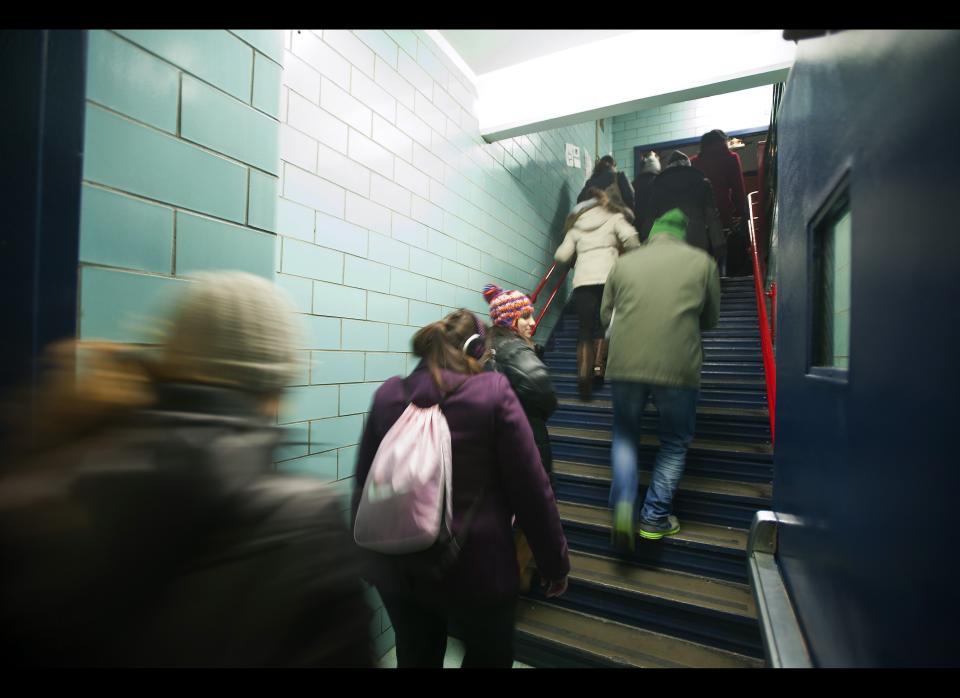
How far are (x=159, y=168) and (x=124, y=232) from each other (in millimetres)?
131

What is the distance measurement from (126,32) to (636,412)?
2023 millimetres

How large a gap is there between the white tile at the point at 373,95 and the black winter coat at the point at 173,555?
1717mm

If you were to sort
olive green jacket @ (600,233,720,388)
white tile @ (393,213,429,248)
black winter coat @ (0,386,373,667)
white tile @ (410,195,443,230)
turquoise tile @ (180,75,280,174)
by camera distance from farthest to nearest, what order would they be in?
white tile @ (410,195,443,230), white tile @ (393,213,429,248), olive green jacket @ (600,233,720,388), turquoise tile @ (180,75,280,174), black winter coat @ (0,386,373,667)

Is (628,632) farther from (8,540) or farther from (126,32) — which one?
(126,32)

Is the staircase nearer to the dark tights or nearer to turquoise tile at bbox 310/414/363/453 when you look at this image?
the dark tights

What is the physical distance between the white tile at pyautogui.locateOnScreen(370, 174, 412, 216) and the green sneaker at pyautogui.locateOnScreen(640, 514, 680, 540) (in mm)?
1943

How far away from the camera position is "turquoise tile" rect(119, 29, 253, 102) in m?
0.54

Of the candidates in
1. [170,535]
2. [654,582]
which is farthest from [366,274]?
[654,582]

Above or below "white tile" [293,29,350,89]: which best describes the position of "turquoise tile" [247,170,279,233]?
below

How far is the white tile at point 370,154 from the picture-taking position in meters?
1.76

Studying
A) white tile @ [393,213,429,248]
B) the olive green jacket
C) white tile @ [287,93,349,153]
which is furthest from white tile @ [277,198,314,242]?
the olive green jacket

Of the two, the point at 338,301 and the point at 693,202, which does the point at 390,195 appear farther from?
the point at 693,202

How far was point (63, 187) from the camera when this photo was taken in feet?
1.90
